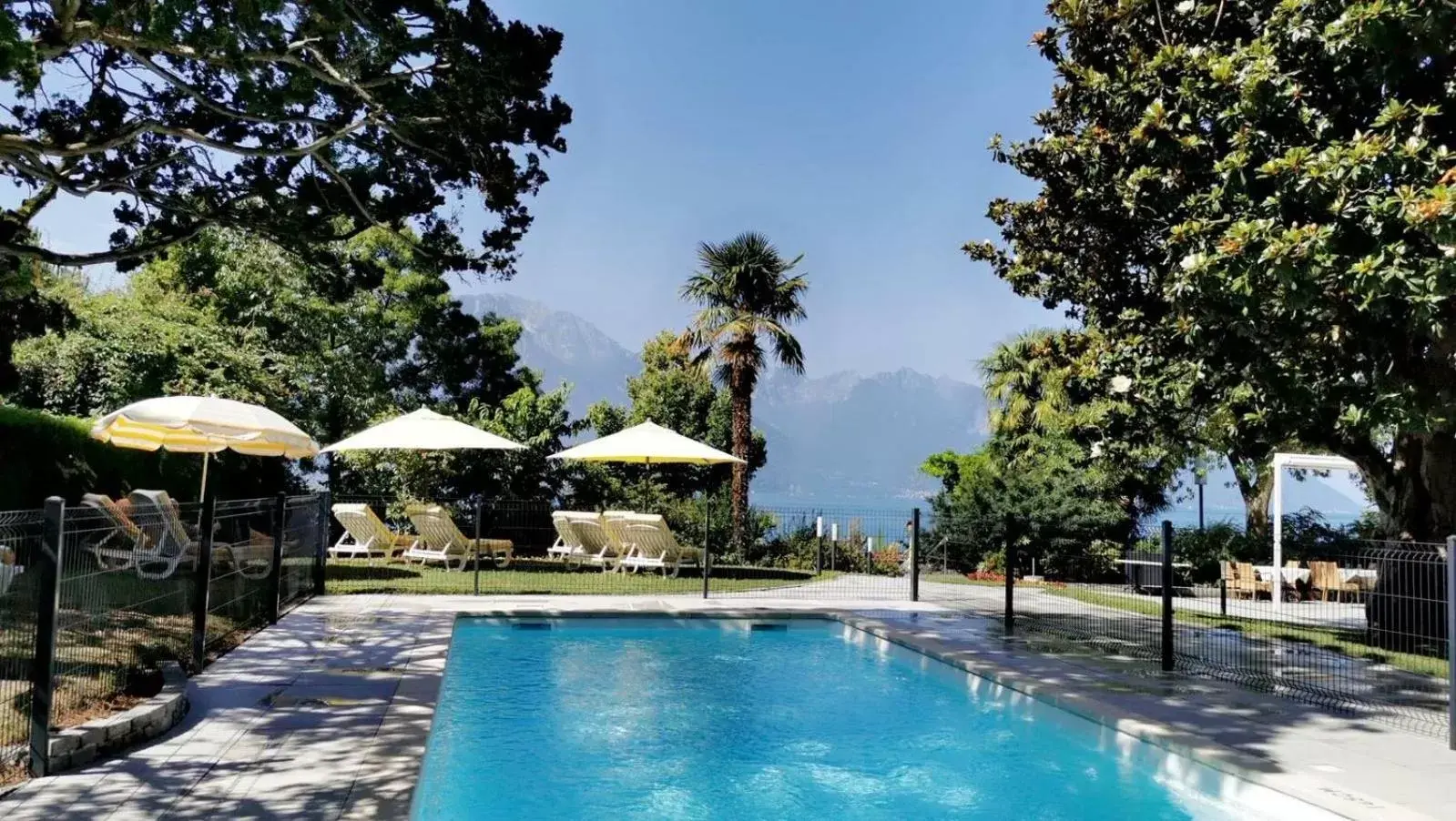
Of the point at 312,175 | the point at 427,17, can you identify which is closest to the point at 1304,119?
the point at 427,17

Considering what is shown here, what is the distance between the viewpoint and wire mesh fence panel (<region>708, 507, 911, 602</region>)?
786 inches

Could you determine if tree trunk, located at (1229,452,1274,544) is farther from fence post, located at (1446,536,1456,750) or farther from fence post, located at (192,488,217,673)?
fence post, located at (192,488,217,673)

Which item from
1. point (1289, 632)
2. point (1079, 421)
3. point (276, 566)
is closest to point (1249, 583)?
point (1079, 421)

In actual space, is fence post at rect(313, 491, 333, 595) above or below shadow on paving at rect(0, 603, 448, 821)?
above

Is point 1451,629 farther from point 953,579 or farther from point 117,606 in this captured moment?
point 953,579

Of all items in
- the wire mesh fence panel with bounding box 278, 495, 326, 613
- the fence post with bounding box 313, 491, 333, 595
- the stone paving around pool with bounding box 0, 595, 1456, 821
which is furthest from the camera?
the fence post with bounding box 313, 491, 333, 595

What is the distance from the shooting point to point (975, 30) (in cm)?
2097

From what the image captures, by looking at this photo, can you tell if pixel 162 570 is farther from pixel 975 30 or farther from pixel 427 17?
pixel 975 30

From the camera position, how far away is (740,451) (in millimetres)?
22281

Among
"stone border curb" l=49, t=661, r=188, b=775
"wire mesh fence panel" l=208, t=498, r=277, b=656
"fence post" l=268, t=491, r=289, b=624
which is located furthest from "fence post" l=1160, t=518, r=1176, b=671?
"fence post" l=268, t=491, r=289, b=624

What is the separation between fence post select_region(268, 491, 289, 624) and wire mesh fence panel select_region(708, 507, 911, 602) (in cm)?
881

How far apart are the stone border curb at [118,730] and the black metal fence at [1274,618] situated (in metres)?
8.34

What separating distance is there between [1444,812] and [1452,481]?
8749 millimetres

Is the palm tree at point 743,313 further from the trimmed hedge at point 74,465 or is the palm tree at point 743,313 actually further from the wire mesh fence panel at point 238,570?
the wire mesh fence panel at point 238,570
